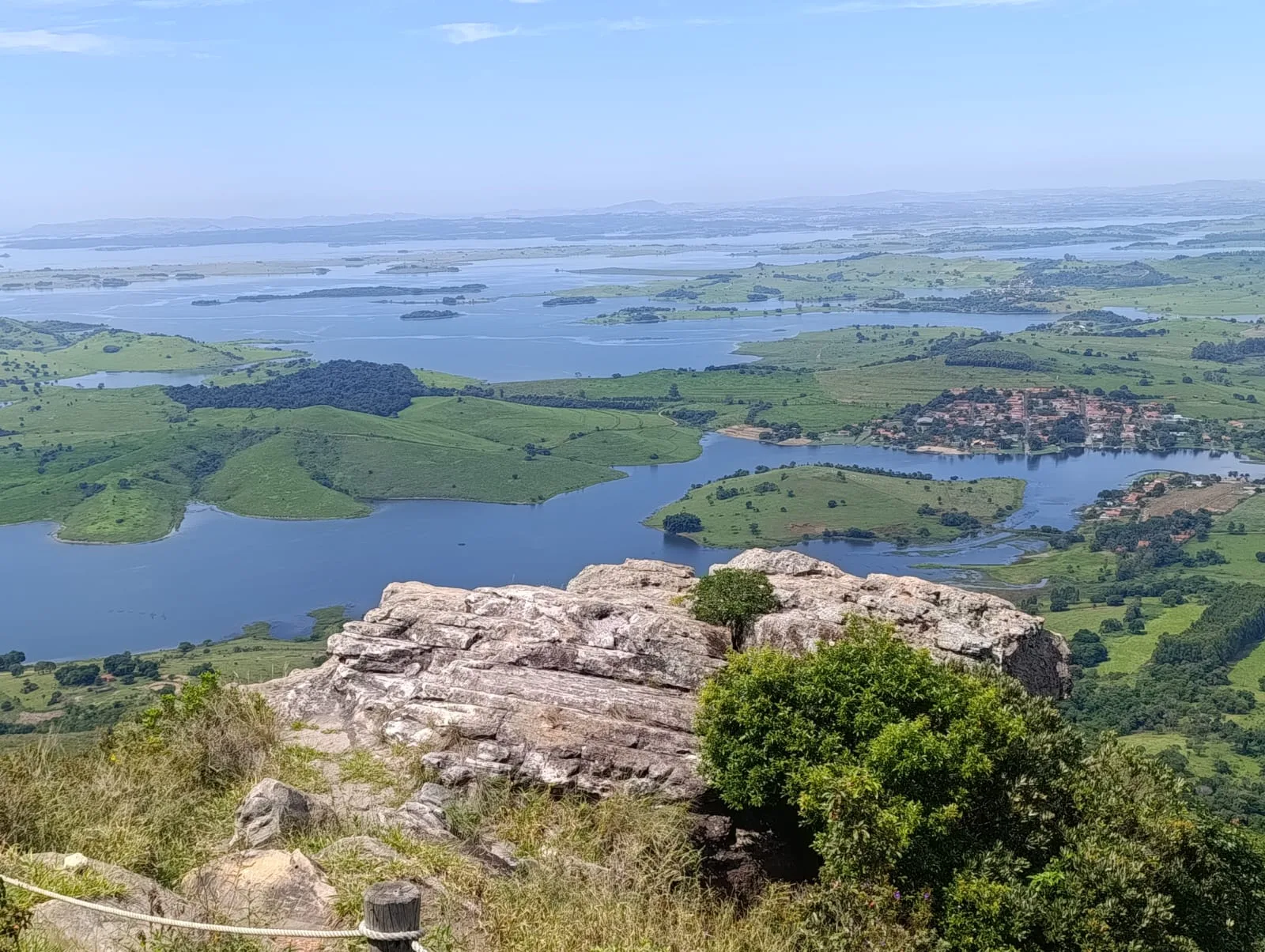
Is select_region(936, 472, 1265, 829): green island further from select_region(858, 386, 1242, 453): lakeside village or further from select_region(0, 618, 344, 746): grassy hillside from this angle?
select_region(0, 618, 344, 746): grassy hillside

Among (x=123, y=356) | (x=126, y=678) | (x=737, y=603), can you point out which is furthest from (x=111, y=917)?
(x=123, y=356)

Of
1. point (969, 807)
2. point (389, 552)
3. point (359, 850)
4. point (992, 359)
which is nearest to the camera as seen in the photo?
point (359, 850)

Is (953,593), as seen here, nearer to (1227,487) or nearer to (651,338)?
(1227,487)

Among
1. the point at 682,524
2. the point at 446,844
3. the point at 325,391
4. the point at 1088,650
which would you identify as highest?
the point at 446,844

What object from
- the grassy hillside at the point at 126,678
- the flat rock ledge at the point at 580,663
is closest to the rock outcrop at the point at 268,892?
the flat rock ledge at the point at 580,663

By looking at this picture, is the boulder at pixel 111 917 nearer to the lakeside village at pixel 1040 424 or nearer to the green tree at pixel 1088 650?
the green tree at pixel 1088 650

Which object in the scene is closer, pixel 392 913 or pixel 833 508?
pixel 392 913

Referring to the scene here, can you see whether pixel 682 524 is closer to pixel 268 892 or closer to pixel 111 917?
pixel 268 892
